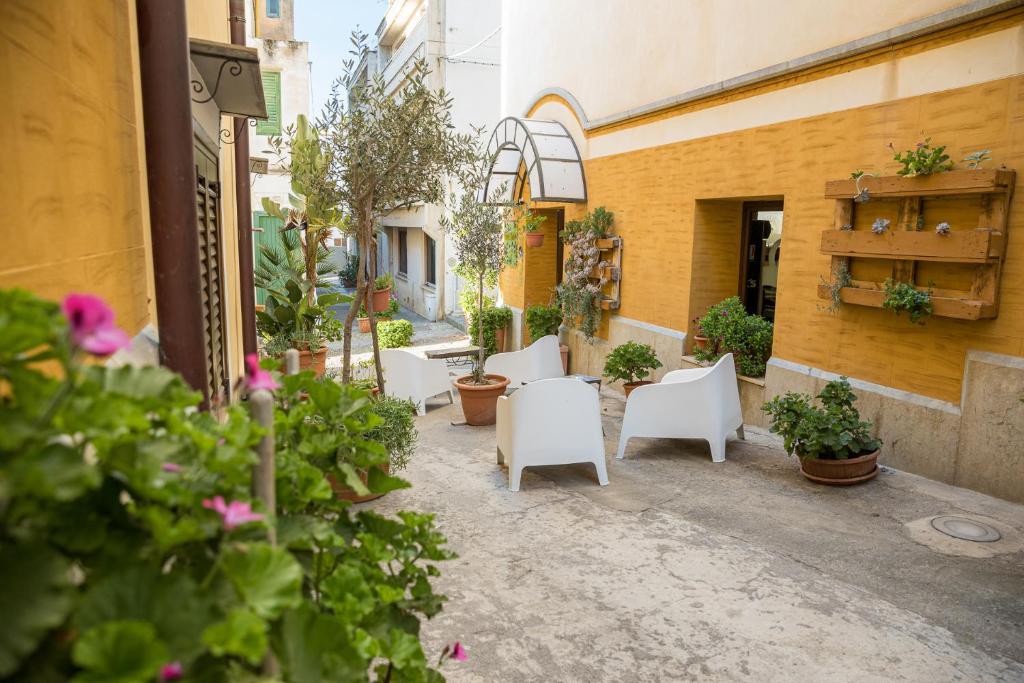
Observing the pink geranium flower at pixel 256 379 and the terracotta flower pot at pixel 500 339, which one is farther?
the terracotta flower pot at pixel 500 339

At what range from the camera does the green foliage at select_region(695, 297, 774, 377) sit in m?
7.30

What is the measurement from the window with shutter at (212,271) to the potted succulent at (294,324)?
4.35 metres

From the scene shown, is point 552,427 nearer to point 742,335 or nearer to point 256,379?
point 742,335

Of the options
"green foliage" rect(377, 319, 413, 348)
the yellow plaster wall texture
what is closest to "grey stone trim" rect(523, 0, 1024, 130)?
the yellow plaster wall texture

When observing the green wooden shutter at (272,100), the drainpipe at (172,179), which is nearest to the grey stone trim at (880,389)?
the drainpipe at (172,179)

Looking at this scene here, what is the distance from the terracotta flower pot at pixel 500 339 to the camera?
1286cm

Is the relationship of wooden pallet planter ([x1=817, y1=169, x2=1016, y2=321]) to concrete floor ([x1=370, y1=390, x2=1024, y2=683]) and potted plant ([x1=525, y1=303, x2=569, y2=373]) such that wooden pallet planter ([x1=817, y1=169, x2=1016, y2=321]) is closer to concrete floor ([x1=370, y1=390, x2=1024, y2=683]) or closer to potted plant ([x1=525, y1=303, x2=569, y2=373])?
concrete floor ([x1=370, y1=390, x2=1024, y2=683])

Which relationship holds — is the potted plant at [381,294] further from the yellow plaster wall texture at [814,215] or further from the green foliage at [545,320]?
the yellow plaster wall texture at [814,215]

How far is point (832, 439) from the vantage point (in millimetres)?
5148

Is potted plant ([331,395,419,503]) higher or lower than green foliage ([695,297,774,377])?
lower

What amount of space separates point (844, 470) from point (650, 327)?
13.4ft

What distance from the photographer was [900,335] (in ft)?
18.5

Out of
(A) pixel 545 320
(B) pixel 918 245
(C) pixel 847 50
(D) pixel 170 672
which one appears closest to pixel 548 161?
(A) pixel 545 320

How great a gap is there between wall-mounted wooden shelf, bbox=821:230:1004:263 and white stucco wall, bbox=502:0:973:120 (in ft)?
5.55
